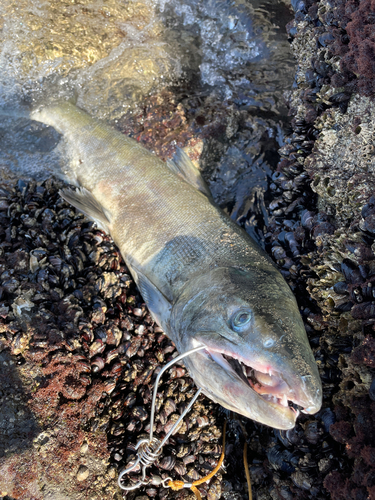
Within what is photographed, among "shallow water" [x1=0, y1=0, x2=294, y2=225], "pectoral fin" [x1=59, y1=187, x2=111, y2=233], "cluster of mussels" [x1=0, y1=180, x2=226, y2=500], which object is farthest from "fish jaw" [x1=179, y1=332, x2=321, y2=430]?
"shallow water" [x1=0, y1=0, x2=294, y2=225]

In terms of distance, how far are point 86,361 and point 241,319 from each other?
183cm

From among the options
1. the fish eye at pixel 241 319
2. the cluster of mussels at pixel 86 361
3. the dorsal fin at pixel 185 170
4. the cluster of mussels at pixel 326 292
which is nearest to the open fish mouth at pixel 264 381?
the fish eye at pixel 241 319

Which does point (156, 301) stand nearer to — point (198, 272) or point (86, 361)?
point (198, 272)

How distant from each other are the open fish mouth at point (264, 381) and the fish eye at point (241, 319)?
0.75 feet

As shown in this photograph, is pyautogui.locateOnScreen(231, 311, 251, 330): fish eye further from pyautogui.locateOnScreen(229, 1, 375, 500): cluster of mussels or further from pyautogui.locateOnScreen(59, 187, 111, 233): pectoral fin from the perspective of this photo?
pyautogui.locateOnScreen(59, 187, 111, 233): pectoral fin

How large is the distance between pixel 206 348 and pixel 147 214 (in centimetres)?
198

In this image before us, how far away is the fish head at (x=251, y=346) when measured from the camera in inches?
92.0

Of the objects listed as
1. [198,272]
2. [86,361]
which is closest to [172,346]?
[86,361]

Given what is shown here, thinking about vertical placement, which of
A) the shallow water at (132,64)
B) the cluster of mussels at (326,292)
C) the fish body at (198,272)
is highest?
the shallow water at (132,64)

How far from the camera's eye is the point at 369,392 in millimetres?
2648

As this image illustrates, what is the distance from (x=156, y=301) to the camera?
3.67 m

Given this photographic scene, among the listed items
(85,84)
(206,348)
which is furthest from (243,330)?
(85,84)

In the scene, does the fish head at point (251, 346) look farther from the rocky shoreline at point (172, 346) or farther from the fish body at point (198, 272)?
the rocky shoreline at point (172, 346)

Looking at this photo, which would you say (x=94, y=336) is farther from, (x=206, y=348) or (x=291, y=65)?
(x=291, y=65)
